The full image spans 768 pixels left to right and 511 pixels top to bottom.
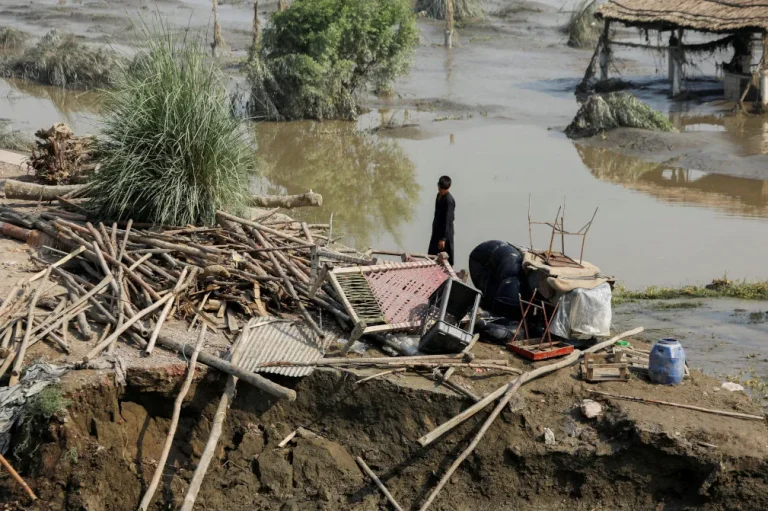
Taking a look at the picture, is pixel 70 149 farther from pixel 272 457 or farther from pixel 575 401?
pixel 575 401

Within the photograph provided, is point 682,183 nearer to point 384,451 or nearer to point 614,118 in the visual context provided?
point 614,118

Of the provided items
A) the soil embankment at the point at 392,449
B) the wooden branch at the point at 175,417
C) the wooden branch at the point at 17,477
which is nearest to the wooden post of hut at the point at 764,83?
the soil embankment at the point at 392,449

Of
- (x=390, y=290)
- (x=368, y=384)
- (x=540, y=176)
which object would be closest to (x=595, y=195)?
(x=540, y=176)

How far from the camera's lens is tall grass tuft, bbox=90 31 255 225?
856 centimetres

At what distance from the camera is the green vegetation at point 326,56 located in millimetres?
18016

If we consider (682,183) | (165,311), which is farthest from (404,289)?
(682,183)

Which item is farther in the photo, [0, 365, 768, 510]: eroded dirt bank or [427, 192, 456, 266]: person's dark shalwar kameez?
[427, 192, 456, 266]: person's dark shalwar kameez

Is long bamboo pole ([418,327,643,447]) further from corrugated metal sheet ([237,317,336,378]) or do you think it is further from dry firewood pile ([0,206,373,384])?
→ dry firewood pile ([0,206,373,384])

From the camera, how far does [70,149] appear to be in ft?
36.8

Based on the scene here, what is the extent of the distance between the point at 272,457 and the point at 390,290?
173 centimetres

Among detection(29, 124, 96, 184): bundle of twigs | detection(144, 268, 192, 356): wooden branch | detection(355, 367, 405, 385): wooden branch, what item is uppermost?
detection(29, 124, 96, 184): bundle of twigs

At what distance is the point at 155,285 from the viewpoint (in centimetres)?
766

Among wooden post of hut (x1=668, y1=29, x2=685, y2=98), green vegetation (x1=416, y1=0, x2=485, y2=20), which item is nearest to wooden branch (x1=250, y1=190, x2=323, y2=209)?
wooden post of hut (x1=668, y1=29, x2=685, y2=98)

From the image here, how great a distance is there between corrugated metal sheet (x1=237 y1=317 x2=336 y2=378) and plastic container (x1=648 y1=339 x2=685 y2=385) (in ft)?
8.36
